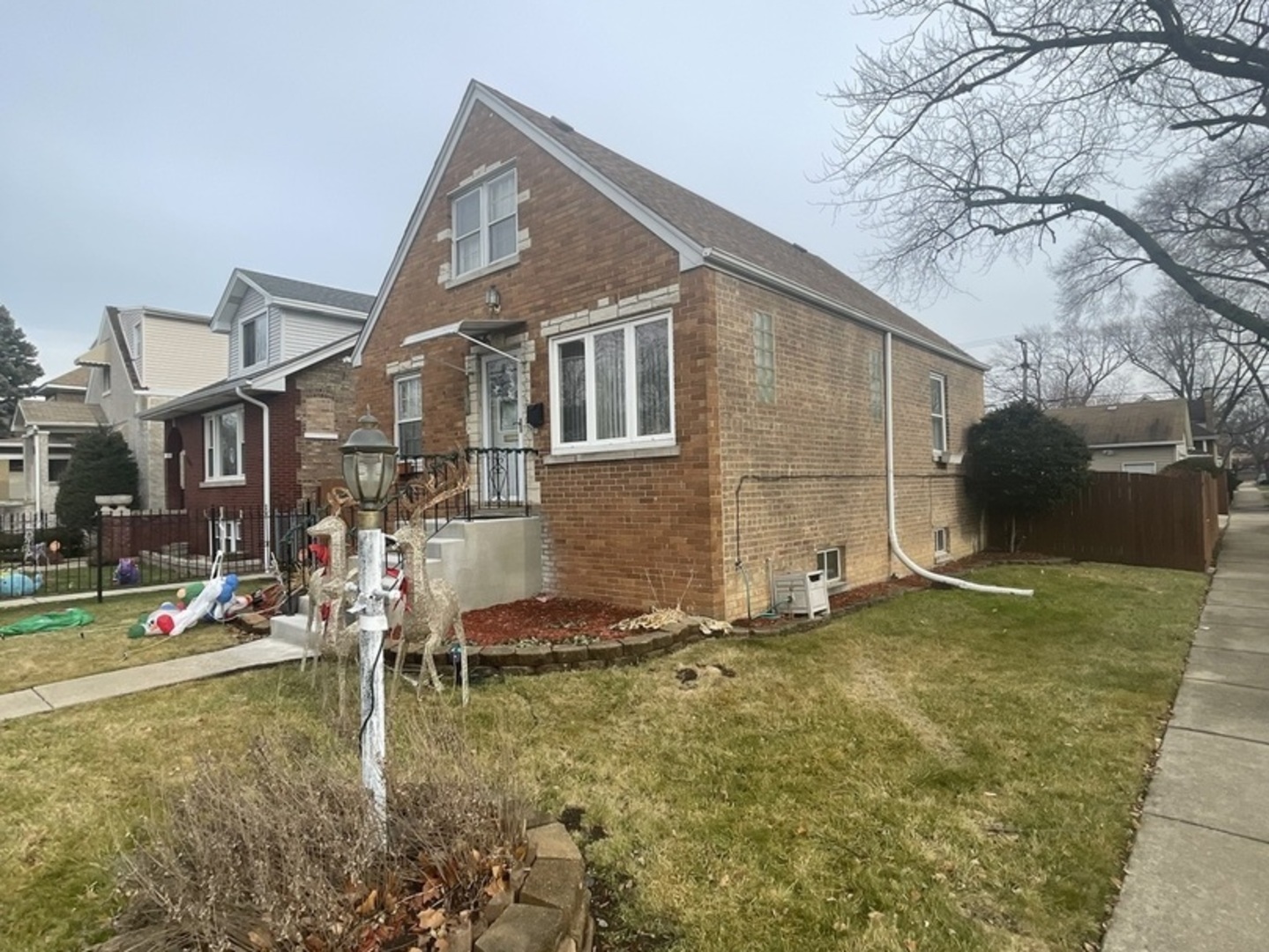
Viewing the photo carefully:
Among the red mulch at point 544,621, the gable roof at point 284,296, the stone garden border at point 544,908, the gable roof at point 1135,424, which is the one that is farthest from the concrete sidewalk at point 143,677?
the gable roof at point 1135,424

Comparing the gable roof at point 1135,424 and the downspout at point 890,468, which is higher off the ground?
the gable roof at point 1135,424

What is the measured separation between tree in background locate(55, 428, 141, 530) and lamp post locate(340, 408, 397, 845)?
73.4ft

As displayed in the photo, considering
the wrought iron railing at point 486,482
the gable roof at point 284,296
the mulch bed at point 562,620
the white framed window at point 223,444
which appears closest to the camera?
the mulch bed at point 562,620

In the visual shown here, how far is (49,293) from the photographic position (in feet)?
119

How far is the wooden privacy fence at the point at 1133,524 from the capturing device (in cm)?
1257

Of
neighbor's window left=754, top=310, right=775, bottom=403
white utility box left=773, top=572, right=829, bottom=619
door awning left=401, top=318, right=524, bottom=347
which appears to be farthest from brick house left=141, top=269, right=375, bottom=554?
white utility box left=773, top=572, right=829, bottom=619

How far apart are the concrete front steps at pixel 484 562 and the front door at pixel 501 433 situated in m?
0.98

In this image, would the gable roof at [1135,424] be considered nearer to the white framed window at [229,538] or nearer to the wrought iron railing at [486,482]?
the wrought iron railing at [486,482]

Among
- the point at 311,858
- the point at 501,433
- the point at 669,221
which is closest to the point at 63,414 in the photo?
the point at 501,433

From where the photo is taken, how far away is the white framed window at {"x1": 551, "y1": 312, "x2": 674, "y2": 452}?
782 cm

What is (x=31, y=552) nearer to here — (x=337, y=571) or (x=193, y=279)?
(x=337, y=571)

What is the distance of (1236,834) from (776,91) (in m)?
11.7

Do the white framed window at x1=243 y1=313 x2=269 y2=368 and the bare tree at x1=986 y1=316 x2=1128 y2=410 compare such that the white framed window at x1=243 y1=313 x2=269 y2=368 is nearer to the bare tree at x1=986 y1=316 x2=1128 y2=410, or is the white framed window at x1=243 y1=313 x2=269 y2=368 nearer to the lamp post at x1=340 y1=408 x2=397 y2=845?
the lamp post at x1=340 y1=408 x2=397 y2=845

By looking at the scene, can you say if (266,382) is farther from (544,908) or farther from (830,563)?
(544,908)
